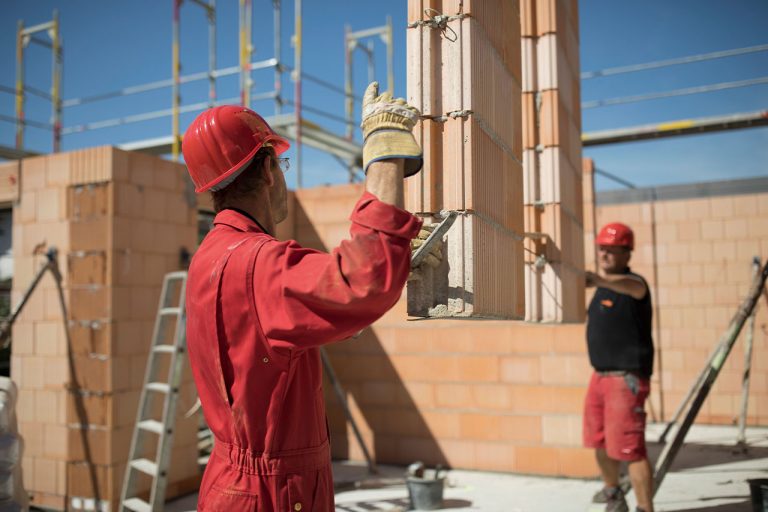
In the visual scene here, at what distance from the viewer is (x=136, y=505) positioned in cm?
456

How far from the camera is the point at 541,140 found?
3832 millimetres

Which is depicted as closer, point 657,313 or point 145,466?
point 145,466

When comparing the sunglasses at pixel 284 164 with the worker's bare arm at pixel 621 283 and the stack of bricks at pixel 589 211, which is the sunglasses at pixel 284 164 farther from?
the stack of bricks at pixel 589 211

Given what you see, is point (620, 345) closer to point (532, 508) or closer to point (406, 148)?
point (532, 508)

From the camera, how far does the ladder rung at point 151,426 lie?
4.61 metres

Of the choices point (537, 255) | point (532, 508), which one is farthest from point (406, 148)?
point (532, 508)

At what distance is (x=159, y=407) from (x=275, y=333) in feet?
13.8

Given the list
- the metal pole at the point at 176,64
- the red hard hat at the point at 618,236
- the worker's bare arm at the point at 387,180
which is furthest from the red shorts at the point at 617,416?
the metal pole at the point at 176,64

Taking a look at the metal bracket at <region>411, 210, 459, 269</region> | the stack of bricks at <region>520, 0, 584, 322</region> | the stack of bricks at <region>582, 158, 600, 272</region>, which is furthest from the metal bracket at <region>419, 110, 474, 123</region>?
the stack of bricks at <region>582, 158, 600, 272</region>

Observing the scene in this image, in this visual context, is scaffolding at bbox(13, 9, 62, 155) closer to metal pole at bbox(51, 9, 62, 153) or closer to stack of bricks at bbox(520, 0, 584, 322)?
metal pole at bbox(51, 9, 62, 153)

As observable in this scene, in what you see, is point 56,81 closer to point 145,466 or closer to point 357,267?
point 145,466

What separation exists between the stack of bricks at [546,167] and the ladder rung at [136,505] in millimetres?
2802

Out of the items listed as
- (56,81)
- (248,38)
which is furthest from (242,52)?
(56,81)

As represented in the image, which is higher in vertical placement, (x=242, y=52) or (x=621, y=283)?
(x=242, y=52)
